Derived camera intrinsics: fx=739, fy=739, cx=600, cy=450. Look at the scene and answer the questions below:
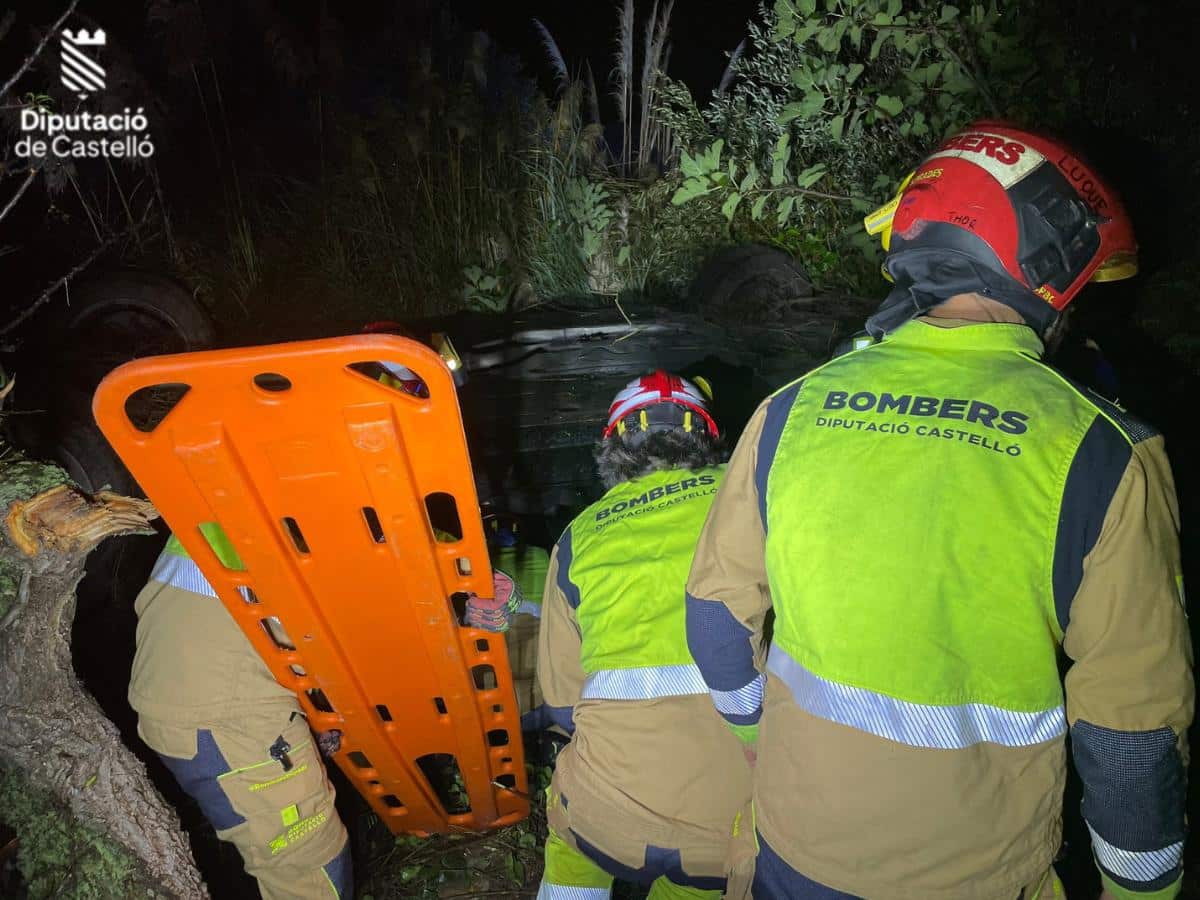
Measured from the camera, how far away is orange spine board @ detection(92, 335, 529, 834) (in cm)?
172

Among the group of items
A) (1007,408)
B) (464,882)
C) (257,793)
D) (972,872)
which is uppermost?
(1007,408)

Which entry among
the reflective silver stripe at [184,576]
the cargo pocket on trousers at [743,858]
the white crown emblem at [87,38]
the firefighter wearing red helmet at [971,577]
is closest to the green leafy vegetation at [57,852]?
the reflective silver stripe at [184,576]

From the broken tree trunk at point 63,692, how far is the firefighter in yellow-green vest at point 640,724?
4.15 feet

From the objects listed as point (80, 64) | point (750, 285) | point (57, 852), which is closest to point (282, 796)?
point (57, 852)

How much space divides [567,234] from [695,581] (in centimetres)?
570

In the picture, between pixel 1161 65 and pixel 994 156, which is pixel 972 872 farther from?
pixel 1161 65

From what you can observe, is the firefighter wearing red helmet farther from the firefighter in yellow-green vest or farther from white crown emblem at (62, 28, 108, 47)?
white crown emblem at (62, 28, 108, 47)

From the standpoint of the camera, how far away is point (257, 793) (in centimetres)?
242

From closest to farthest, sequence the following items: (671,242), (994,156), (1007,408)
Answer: (1007,408) → (994,156) → (671,242)

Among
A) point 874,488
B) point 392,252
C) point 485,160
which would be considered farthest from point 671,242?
point 874,488

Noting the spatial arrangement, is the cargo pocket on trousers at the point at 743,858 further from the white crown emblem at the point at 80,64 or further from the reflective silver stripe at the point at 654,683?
the white crown emblem at the point at 80,64

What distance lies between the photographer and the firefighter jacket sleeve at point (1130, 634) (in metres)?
1.27

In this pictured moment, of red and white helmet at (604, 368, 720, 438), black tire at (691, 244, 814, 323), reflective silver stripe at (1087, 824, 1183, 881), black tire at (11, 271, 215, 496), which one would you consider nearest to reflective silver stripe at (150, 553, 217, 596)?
red and white helmet at (604, 368, 720, 438)

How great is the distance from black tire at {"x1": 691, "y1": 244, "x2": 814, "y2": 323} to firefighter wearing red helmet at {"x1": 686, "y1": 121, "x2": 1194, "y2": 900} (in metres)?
2.97
